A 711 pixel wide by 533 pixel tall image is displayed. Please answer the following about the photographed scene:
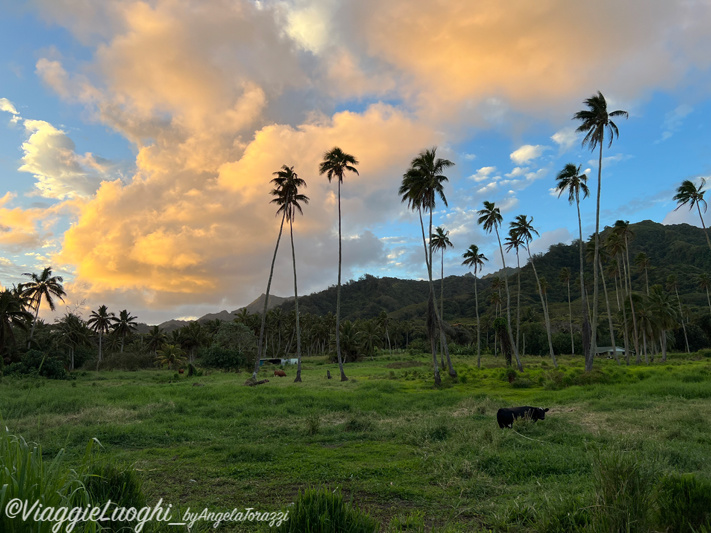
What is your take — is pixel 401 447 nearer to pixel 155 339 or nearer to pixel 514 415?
pixel 514 415

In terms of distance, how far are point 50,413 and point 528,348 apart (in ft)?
287

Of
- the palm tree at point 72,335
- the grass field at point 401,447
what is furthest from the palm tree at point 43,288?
the grass field at point 401,447

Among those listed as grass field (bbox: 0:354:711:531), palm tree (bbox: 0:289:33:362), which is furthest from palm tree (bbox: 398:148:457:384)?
palm tree (bbox: 0:289:33:362)

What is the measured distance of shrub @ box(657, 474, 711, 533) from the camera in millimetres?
4562

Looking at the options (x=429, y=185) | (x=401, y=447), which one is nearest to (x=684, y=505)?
(x=401, y=447)

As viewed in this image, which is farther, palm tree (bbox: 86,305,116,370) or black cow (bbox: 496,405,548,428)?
palm tree (bbox: 86,305,116,370)

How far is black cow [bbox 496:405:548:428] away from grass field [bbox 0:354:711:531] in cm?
38

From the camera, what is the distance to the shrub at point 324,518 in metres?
4.17

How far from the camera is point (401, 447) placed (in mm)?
11781

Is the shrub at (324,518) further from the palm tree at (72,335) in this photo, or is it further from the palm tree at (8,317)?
the palm tree at (72,335)

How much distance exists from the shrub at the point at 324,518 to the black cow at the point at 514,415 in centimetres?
1093

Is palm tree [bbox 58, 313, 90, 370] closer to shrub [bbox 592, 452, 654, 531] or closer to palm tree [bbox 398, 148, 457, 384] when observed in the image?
palm tree [bbox 398, 148, 457, 384]

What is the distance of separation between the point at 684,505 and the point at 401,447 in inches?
314

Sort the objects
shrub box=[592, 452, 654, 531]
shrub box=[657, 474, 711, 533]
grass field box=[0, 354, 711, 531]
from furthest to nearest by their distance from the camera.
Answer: grass field box=[0, 354, 711, 531] → shrub box=[657, 474, 711, 533] → shrub box=[592, 452, 654, 531]
